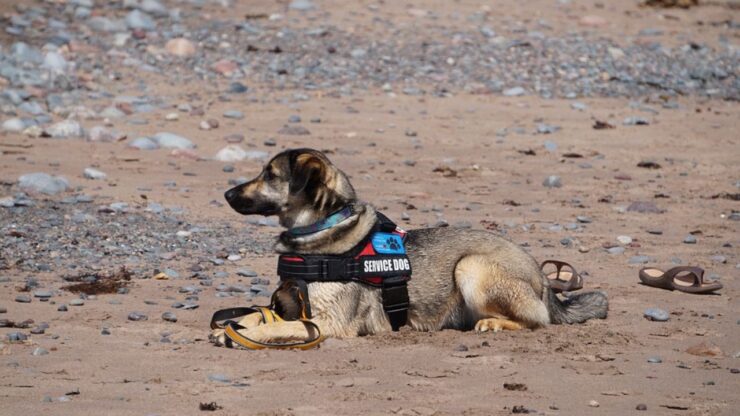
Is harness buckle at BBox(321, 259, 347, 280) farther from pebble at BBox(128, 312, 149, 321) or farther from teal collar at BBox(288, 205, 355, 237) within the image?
pebble at BBox(128, 312, 149, 321)

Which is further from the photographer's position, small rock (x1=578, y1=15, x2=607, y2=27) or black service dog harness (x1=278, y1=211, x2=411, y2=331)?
small rock (x1=578, y1=15, x2=607, y2=27)

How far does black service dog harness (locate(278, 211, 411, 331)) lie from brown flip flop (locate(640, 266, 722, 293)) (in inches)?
99.5

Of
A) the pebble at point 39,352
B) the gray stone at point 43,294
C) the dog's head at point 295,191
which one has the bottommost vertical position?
the gray stone at point 43,294

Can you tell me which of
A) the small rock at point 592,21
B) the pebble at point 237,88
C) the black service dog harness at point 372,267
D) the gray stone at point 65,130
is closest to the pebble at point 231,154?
the gray stone at point 65,130

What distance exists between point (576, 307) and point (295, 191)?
7.11ft

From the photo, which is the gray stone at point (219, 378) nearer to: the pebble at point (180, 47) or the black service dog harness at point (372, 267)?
the black service dog harness at point (372, 267)

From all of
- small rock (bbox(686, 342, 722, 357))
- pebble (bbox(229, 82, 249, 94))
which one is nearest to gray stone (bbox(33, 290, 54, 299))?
small rock (bbox(686, 342, 722, 357))

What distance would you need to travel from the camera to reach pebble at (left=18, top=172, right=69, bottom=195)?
11844mm

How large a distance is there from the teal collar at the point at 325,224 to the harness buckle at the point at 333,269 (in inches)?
9.8

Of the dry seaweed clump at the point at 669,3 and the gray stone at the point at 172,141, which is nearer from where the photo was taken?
the gray stone at the point at 172,141

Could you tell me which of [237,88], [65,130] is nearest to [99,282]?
[65,130]

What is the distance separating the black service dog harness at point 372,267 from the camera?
764 cm

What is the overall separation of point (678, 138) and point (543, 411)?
413 inches

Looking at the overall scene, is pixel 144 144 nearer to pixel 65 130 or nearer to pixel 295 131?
pixel 65 130
